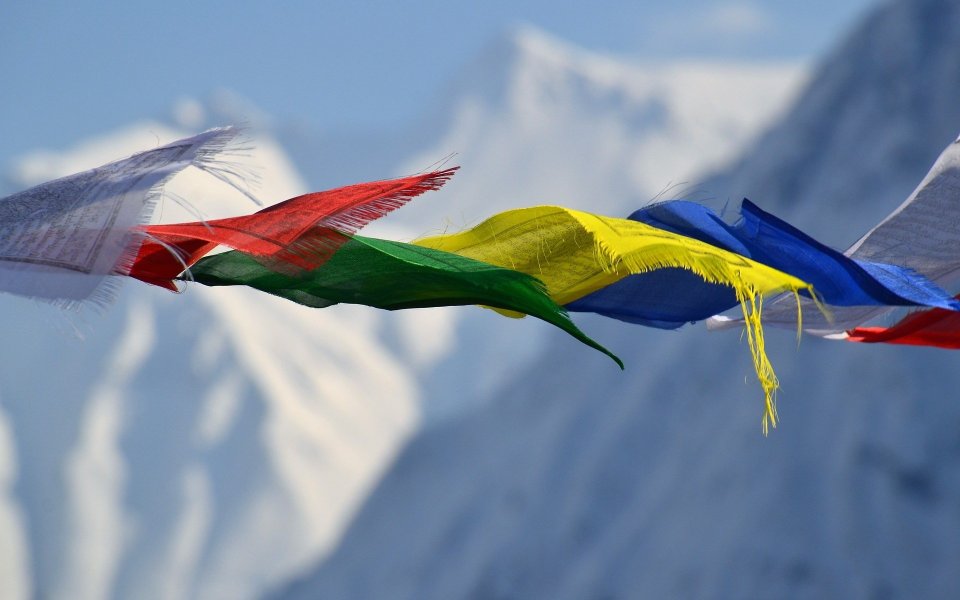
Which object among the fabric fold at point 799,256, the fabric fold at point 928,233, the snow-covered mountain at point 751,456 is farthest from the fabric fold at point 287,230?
the snow-covered mountain at point 751,456

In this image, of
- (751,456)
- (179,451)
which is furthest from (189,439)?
(751,456)

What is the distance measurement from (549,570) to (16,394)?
92651 mm

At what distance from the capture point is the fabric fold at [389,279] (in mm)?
4055

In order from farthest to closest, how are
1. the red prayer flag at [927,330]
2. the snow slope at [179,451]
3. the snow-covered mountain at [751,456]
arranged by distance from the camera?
the snow slope at [179,451]
the snow-covered mountain at [751,456]
the red prayer flag at [927,330]

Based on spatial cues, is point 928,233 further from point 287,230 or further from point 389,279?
point 287,230

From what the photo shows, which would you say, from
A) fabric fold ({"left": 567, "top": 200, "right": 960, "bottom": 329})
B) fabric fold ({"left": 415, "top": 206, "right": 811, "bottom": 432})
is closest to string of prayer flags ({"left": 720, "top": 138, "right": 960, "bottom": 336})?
fabric fold ({"left": 567, "top": 200, "right": 960, "bottom": 329})

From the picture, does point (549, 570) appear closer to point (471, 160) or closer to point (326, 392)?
point (326, 392)

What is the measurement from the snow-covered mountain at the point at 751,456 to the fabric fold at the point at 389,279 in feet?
72.7

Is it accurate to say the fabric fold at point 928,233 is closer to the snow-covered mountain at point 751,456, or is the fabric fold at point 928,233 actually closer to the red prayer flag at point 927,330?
the red prayer flag at point 927,330

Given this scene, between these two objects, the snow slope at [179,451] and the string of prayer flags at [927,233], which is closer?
the string of prayer flags at [927,233]

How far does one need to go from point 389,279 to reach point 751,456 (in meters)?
24.6

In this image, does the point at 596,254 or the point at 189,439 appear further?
the point at 189,439

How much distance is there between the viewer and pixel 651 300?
15.3 feet

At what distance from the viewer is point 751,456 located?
2783 centimetres
